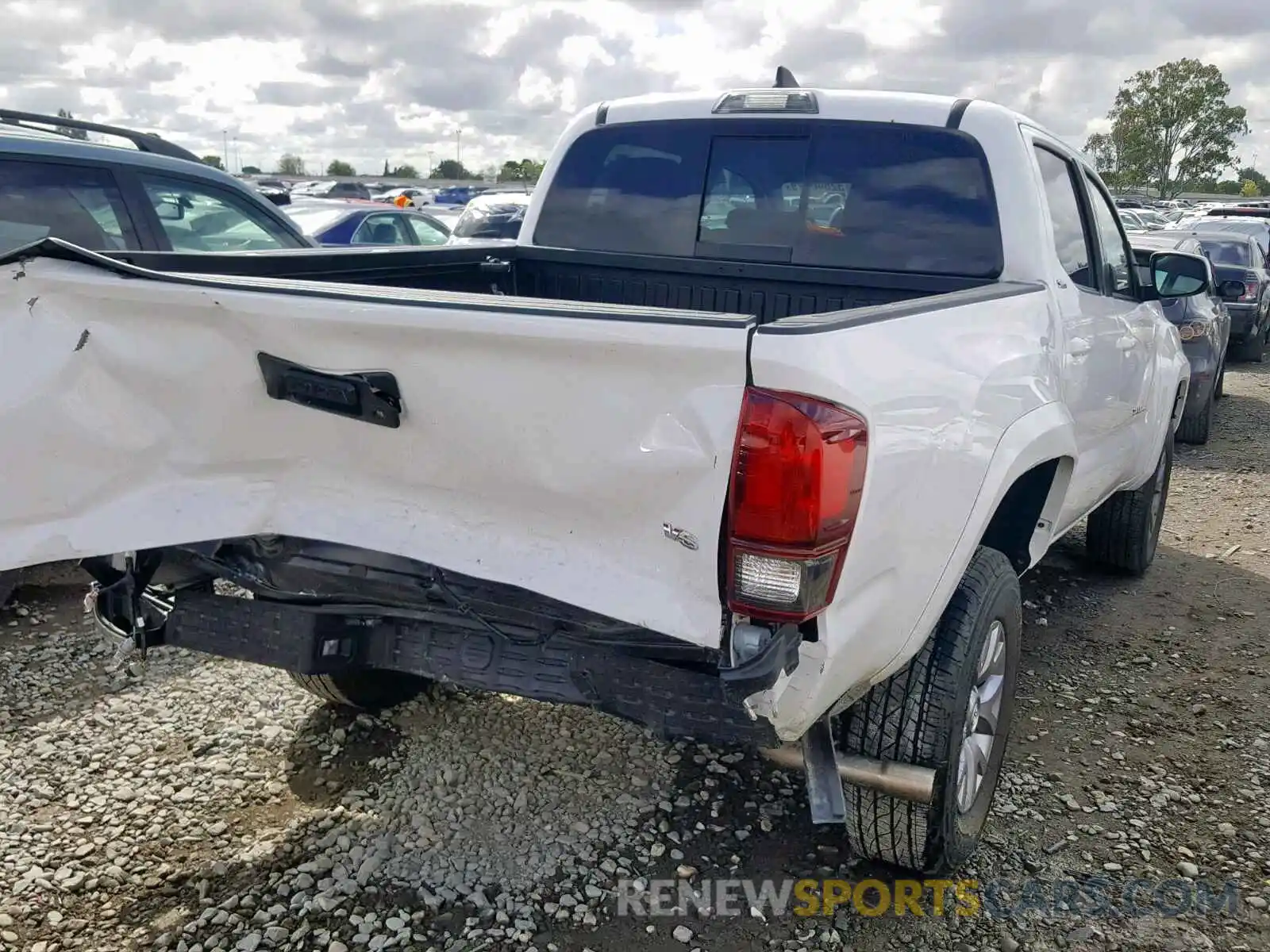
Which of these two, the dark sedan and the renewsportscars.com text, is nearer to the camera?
the renewsportscars.com text

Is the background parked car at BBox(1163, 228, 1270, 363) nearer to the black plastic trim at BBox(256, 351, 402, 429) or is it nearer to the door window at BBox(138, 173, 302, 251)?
the door window at BBox(138, 173, 302, 251)

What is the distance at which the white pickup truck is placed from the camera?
208cm

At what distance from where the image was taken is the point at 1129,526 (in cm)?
527

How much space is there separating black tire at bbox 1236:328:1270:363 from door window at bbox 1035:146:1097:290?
10.5 metres

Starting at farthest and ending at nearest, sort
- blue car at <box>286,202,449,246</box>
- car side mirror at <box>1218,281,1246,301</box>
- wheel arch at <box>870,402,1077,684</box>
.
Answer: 1. blue car at <box>286,202,449,246</box>
2. car side mirror at <box>1218,281,1246,301</box>
3. wheel arch at <box>870,402,1077,684</box>

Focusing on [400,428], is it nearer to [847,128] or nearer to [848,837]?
[848,837]

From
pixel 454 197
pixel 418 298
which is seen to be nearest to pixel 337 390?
pixel 418 298

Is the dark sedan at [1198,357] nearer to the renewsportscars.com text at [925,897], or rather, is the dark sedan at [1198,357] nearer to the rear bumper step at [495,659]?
the renewsportscars.com text at [925,897]

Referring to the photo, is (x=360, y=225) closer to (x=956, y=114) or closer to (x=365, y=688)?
(x=365, y=688)

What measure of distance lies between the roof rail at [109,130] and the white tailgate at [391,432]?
3.30 m

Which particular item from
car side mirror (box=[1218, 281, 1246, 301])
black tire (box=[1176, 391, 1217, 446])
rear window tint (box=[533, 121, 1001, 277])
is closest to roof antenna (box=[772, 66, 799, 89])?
rear window tint (box=[533, 121, 1001, 277])

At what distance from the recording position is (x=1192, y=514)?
677 cm

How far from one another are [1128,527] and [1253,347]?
9.77m

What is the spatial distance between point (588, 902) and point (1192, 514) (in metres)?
5.38
